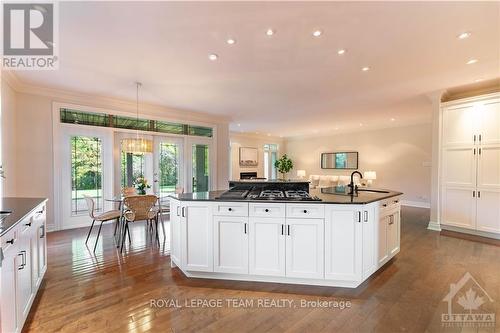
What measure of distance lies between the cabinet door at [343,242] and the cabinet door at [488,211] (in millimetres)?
3491

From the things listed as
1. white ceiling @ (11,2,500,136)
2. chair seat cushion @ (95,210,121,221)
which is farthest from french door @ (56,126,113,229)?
chair seat cushion @ (95,210,121,221)

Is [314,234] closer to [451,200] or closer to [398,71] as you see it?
[398,71]

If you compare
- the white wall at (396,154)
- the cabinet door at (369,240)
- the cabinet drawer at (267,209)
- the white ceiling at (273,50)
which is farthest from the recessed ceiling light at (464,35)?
the white wall at (396,154)

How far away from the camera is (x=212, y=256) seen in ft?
8.71

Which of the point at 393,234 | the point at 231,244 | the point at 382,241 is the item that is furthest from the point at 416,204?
the point at 231,244

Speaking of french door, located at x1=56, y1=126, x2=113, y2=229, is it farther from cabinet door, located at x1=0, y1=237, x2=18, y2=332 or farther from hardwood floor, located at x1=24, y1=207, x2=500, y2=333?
cabinet door, located at x1=0, y1=237, x2=18, y2=332

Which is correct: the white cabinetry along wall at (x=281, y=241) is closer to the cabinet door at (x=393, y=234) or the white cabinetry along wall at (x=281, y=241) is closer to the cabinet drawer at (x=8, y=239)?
the cabinet door at (x=393, y=234)

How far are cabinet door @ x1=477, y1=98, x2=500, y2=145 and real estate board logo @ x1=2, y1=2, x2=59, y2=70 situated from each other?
20.3 feet

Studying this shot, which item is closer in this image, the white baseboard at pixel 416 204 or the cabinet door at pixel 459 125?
A: the cabinet door at pixel 459 125

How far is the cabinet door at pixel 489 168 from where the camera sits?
4.11 m

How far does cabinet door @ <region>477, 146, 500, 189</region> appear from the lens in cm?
411

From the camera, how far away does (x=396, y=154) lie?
8258 mm

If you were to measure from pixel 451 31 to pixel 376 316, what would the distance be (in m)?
2.94

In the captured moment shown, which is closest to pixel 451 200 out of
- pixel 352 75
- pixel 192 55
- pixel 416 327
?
pixel 352 75
